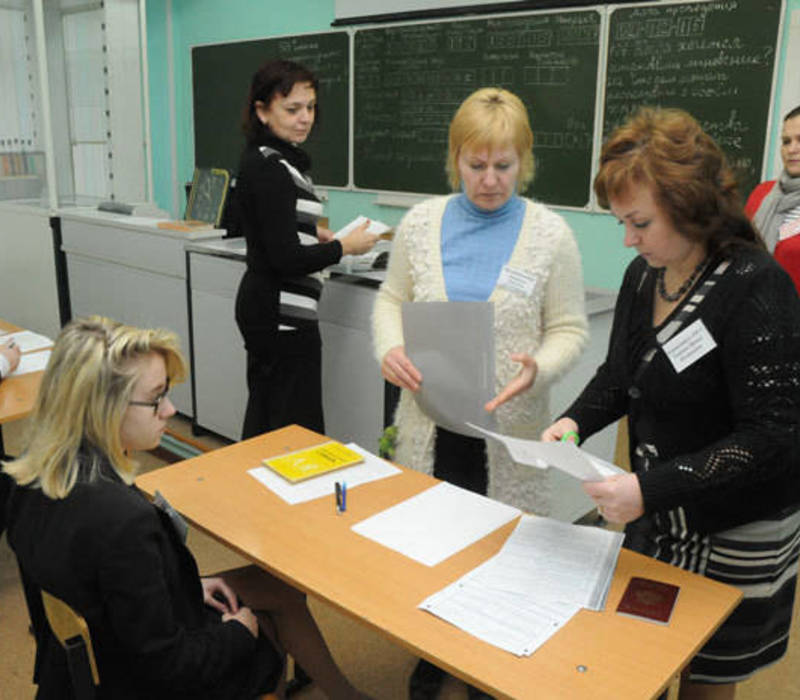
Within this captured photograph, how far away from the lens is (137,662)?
1242 mm

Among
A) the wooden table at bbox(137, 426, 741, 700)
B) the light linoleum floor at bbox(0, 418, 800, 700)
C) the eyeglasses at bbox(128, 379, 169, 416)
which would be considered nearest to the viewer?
the wooden table at bbox(137, 426, 741, 700)

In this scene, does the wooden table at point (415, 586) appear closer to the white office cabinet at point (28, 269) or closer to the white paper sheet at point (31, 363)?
the white paper sheet at point (31, 363)

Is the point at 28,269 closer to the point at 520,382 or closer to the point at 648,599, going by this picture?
the point at 520,382

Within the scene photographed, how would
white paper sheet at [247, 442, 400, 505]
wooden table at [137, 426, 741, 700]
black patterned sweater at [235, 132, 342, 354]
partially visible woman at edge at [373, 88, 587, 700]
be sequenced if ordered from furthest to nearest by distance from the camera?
black patterned sweater at [235, 132, 342, 354], partially visible woman at edge at [373, 88, 587, 700], white paper sheet at [247, 442, 400, 505], wooden table at [137, 426, 741, 700]

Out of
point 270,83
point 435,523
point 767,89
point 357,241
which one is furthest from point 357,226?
point 767,89

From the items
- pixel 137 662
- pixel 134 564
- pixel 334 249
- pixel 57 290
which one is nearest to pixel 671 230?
pixel 134 564

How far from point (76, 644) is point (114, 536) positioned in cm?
16

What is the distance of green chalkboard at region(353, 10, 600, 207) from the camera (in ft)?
13.3

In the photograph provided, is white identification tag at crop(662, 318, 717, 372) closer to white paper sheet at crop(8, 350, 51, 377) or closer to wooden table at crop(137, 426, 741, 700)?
wooden table at crop(137, 426, 741, 700)

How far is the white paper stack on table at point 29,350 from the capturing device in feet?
8.30

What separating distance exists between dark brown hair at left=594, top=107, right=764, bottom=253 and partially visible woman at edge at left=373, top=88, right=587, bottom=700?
490mm

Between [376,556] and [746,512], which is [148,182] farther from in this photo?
[746,512]

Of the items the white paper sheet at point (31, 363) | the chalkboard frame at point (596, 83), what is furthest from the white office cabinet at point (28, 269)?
the white paper sheet at point (31, 363)

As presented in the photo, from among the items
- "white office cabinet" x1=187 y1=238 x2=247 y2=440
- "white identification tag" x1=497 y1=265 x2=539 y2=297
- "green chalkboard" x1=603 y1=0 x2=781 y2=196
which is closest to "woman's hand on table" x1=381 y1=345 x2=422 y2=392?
"white identification tag" x1=497 y1=265 x2=539 y2=297
